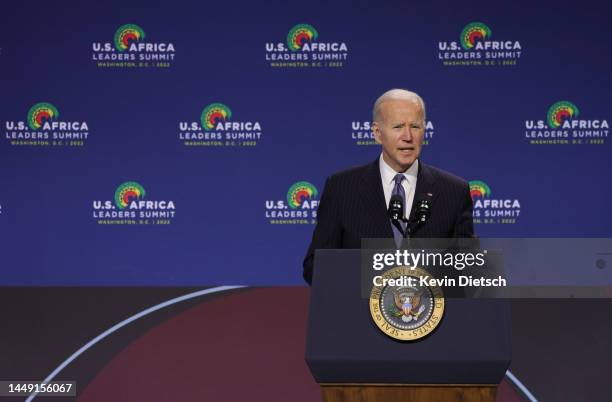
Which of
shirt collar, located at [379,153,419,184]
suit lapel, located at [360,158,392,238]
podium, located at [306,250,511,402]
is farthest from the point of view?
shirt collar, located at [379,153,419,184]

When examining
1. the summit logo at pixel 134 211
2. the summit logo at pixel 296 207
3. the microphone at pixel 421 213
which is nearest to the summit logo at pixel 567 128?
the summit logo at pixel 296 207

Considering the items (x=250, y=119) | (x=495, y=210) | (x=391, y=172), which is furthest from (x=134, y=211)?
(x=391, y=172)

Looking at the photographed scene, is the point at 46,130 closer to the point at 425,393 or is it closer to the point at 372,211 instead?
the point at 372,211

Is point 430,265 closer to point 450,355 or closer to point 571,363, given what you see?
point 450,355

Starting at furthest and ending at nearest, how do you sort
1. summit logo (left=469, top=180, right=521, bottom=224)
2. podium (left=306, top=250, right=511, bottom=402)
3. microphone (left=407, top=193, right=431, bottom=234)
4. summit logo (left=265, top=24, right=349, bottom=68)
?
summit logo (left=265, top=24, right=349, bottom=68) → summit logo (left=469, top=180, right=521, bottom=224) → microphone (left=407, top=193, right=431, bottom=234) → podium (left=306, top=250, right=511, bottom=402)

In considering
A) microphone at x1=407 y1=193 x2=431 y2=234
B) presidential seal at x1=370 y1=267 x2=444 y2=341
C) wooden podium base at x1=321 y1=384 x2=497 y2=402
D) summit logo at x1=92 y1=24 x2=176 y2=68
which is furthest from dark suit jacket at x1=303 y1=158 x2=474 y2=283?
summit logo at x1=92 y1=24 x2=176 y2=68

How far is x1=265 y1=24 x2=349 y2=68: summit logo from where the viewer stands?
4.81m

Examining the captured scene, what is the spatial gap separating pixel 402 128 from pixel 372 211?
274 millimetres

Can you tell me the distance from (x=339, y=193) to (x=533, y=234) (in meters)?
2.24

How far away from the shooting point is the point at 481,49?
15.6ft

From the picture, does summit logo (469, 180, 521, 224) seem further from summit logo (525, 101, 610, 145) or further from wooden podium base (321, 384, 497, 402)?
wooden podium base (321, 384, 497, 402)

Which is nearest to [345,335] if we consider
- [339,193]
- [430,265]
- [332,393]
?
[332,393]

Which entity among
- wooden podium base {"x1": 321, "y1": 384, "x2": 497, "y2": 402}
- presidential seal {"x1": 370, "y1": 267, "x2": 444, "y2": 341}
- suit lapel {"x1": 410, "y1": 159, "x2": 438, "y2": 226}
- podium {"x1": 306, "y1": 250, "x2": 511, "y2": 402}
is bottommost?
wooden podium base {"x1": 321, "y1": 384, "x2": 497, "y2": 402}

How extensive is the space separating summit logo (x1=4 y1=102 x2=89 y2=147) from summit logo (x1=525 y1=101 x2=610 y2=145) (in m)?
2.55
